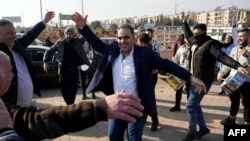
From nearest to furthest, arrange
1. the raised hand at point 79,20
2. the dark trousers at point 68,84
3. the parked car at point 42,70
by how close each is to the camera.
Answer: the raised hand at point 79,20, the dark trousers at point 68,84, the parked car at point 42,70

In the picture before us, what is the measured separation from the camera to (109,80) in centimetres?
346

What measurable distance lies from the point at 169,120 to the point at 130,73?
293cm

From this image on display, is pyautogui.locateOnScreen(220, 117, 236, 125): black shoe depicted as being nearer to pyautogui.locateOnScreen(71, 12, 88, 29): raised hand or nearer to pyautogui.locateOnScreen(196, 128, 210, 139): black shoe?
pyautogui.locateOnScreen(196, 128, 210, 139): black shoe

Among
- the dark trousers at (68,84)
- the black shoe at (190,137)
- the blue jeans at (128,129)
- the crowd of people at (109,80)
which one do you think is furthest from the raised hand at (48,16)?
the black shoe at (190,137)

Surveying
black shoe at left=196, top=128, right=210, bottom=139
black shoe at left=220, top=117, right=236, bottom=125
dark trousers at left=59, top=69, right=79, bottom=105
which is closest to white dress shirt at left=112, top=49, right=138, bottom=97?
black shoe at left=196, top=128, right=210, bottom=139

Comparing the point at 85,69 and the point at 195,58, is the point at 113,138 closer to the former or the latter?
the point at 195,58

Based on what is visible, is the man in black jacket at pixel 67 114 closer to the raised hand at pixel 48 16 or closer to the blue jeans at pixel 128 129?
the blue jeans at pixel 128 129

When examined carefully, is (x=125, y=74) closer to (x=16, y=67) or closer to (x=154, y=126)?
(x=16, y=67)

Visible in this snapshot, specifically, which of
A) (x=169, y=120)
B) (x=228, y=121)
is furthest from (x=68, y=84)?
(x=228, y=121)

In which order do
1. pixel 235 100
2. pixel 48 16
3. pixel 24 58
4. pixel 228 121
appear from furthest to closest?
pixel 228 121
pixel 235 100
pixel 48 16
pixel 24 58

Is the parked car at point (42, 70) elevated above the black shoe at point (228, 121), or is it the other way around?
the parked car at point (42, 70)

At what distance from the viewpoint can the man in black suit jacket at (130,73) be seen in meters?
3.28

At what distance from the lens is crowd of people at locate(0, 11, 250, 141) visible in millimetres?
1429

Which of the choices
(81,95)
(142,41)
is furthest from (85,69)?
(142,41)
